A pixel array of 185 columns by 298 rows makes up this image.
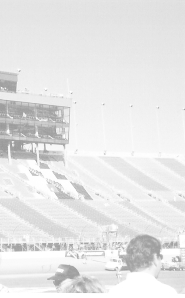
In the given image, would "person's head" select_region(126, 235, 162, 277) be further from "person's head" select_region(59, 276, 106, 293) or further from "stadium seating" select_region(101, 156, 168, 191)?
"stadium seating" select_region(101, 156, 168, 191)

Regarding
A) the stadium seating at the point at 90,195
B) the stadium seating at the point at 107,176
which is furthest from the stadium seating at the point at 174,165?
the stadium seating at the point at 107,176

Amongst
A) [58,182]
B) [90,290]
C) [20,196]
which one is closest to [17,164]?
[58,182]

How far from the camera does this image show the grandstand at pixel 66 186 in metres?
60.5

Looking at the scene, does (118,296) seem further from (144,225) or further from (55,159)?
(55,159)

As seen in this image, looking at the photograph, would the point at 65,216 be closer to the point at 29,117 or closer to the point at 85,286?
the point at 29,117

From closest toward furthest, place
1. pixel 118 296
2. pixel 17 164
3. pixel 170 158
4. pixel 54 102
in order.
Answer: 1. pixel 118 296
2. pixel 17 164
3. pixel 54 102
4. pixel 170 158

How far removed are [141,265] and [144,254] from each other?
9 centimetres

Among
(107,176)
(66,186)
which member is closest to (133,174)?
(107,176)

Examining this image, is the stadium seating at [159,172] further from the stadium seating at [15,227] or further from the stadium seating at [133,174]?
the stadium seating at [15,227]

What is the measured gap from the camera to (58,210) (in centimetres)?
6538

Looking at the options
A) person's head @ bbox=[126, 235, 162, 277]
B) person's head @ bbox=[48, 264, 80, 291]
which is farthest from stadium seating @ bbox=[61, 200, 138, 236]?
person's head @ bbox=[126, 235, 162, 277]

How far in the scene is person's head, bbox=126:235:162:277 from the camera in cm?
446

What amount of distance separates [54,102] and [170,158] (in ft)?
76.5

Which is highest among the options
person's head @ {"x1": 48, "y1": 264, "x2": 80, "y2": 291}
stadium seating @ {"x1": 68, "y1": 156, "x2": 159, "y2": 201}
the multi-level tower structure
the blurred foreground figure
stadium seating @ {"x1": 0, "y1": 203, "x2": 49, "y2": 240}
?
the multi-level tower structure
